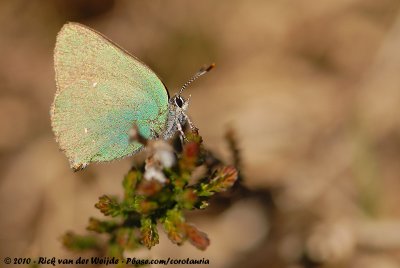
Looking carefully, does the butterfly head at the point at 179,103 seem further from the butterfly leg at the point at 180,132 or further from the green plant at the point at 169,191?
the green plant at the point at 169,191

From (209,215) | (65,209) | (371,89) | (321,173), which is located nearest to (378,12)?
(371,89)

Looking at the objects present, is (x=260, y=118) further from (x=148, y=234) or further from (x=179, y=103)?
(x=148, y=234)

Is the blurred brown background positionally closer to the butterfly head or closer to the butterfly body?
the butterfly body

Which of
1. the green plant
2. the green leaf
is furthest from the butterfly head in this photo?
the green leaf

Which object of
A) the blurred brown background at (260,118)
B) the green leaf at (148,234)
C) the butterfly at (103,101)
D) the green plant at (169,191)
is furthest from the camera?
the blurred brown background at (260,118)

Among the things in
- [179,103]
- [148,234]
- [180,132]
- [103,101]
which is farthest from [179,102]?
[148,234]

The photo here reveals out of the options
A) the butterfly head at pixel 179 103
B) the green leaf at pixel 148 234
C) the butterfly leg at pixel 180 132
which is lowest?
the green leaf at pixel 148 234

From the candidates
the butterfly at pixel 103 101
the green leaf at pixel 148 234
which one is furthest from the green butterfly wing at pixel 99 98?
the green leaf at pixel 148 234
